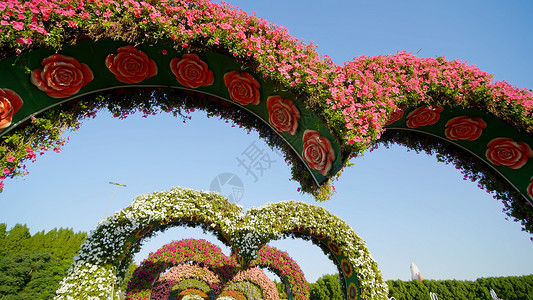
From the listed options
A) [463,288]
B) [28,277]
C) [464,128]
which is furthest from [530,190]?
[28,277]

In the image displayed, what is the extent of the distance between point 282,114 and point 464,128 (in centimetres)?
445

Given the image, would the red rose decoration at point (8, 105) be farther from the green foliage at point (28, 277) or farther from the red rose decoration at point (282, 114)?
the green foliage at point (28, 277)

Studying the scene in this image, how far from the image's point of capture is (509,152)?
5.87 metres

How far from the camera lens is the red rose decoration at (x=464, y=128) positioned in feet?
18.7

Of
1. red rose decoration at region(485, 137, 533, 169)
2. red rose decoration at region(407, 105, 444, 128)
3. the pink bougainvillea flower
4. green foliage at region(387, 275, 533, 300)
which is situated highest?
green foliage at region(387, 275, 533, 300)

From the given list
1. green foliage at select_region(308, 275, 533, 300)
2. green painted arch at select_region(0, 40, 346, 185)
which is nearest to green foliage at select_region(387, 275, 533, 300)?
green foliage at select_region(308, 275, 533, 300)

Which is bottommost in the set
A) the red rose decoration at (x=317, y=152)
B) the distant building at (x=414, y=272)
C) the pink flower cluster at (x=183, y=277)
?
the pink flower cluster at (x=183, y=277)

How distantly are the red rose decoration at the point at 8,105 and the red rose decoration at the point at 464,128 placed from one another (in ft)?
25.3

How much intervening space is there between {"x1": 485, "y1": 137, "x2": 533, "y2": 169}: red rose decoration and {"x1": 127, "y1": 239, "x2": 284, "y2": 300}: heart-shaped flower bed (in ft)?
29.8

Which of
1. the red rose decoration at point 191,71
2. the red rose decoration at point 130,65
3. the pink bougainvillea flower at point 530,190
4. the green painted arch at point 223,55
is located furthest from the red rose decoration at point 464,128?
the red rose decoration at point 130,65

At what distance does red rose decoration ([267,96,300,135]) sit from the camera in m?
4.23

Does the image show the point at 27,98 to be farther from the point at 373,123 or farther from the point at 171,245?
the point at 171,245

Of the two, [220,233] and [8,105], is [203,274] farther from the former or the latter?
[8,105]

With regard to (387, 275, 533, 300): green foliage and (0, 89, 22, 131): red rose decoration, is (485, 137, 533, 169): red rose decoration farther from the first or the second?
(387, 275, 533, 300): green foliage
